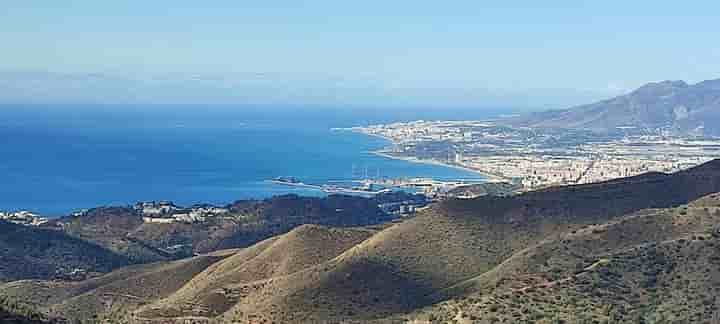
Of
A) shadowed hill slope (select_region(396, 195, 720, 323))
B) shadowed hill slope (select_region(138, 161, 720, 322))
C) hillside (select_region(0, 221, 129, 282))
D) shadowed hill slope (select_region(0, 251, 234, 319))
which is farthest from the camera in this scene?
hillside (select_region(0, 221, 129, 282))

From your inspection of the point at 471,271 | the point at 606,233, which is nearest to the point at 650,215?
the point at 606,233

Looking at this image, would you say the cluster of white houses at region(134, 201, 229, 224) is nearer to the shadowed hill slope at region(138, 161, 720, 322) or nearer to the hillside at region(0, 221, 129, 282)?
the hillside at region(0, 221, 129, 282)

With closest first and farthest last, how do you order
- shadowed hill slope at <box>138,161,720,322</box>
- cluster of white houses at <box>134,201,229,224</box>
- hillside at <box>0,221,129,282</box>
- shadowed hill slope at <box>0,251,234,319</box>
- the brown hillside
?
shadowed hill slope at <box>138,161,720,322</box>
the brown hillside
shadowed hill slope at <box>0,251,234,319</box>
hillside at <box>0,221,129,282</box>
cluster of white houses at <box>134,201,229,224</box>

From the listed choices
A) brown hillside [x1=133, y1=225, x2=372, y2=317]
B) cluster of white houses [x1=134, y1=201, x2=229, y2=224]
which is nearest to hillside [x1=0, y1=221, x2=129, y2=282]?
brown hillside [x1=133, y1=225, x2=372, y2=317]

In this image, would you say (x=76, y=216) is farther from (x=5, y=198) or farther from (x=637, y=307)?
(x=637, y=307)

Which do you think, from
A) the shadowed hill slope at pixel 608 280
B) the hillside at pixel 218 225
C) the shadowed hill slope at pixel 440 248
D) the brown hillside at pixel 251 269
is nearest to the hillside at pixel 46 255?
the hillside at pixel 218 225

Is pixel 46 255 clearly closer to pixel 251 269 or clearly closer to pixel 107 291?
→ pixel 107 291
